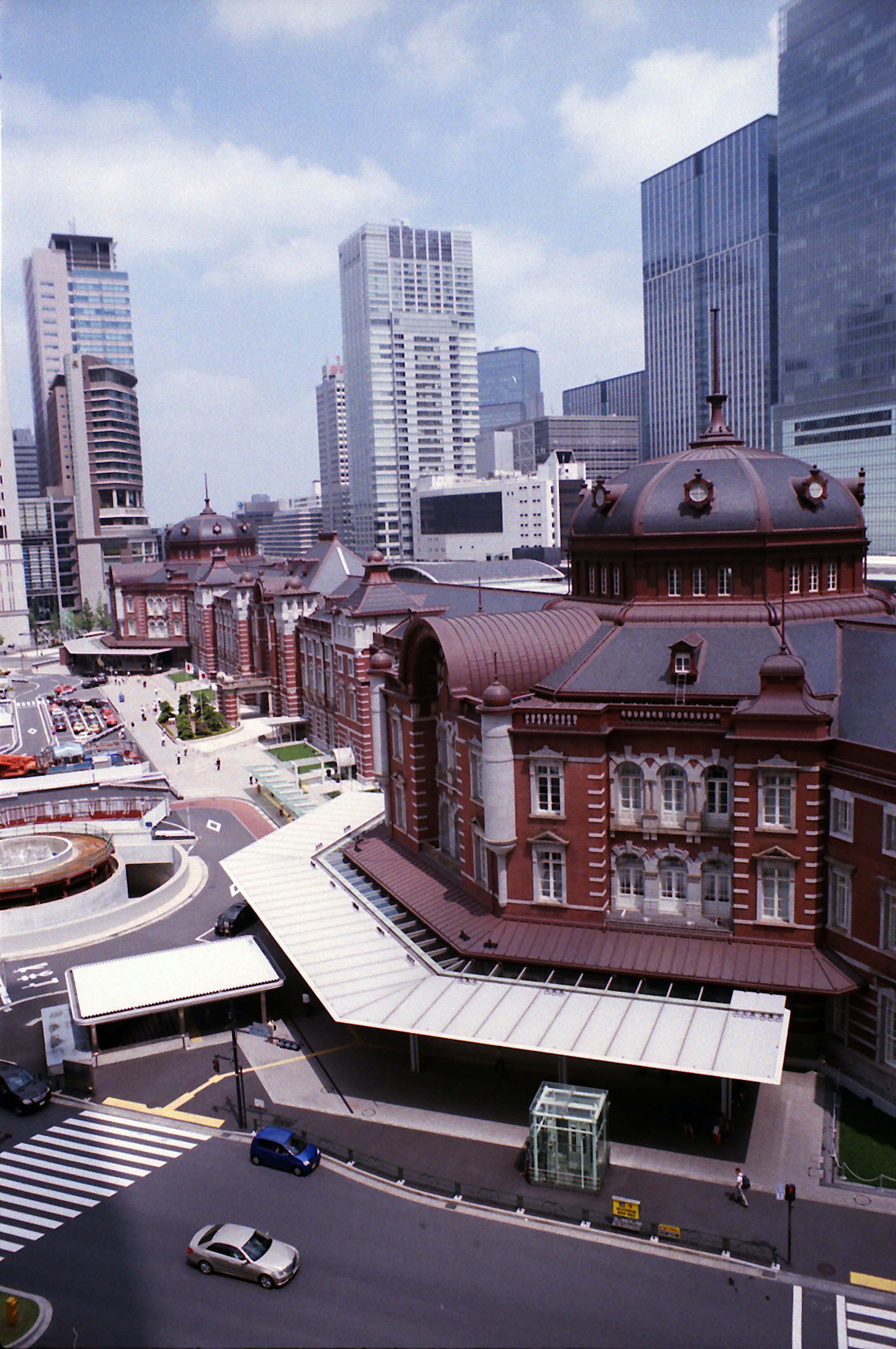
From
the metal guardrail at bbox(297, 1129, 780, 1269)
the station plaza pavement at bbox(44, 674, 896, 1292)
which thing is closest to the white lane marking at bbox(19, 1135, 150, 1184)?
the station plaza pavement at bbox(44, 674, 896, 1292)

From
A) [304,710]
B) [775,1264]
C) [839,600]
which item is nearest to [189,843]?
[304,710]

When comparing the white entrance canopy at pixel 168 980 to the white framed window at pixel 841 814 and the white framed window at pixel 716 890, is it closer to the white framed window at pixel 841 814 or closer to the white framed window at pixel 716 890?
the white framed window at pixel 716 890

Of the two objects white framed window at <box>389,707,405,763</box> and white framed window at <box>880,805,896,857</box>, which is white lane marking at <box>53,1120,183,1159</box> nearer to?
white framed window at <box>389,707,405,763</box>

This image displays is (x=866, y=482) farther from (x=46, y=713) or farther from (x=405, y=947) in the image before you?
(x=405, y=947)

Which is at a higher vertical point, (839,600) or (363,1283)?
(839,600)

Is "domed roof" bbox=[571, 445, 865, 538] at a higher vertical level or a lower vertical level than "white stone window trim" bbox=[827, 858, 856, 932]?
higher
